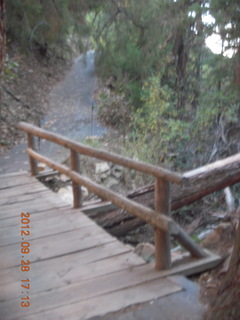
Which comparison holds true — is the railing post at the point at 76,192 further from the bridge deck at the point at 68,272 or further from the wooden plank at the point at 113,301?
the wooden plank at the point at 113,301

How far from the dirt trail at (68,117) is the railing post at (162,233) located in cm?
768

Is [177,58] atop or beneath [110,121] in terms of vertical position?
atop

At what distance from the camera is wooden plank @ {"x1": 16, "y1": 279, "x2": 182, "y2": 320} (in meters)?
2.82

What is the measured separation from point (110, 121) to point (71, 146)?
9459mm

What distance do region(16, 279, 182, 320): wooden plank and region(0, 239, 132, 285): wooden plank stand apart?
43 cm

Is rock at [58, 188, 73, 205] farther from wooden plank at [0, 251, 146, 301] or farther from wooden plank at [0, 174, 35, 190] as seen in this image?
wooden plank at [0, 251, 146, 301]

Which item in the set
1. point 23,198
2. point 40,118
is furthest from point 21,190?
point 40,118

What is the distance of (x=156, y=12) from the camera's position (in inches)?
467

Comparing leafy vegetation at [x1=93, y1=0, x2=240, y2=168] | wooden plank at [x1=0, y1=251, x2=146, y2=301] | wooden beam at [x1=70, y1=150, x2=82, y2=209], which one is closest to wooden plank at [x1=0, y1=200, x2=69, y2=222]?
wooden beam at [x1=70, y1=150, x2=82, y2=209]

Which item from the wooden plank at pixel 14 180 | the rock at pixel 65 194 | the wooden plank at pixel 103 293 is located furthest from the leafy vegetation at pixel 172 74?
the wooden plank at pixel 103 293

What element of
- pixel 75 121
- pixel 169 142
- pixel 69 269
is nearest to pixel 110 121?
pixel 75 121

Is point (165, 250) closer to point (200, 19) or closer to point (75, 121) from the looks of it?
point (200, 19)

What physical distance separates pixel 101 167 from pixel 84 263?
6452 mm

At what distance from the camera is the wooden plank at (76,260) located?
3.49 m
